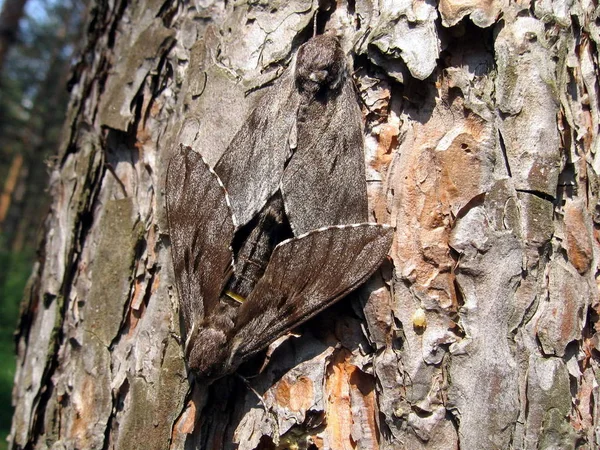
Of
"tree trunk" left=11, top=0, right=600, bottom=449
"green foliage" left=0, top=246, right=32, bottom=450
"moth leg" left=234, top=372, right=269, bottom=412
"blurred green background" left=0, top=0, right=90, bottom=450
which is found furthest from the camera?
"blurred green background" left=0, top=0, right=90, bottom=450

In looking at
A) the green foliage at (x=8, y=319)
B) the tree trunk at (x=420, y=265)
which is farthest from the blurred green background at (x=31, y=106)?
the tree trunk at (x=420, y=265)

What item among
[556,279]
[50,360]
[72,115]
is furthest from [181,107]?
[556,279]

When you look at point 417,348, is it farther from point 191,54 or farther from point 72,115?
point 72,115

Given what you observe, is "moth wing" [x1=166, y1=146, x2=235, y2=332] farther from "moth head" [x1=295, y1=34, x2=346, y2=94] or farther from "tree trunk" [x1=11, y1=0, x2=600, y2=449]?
"moth head" [x1=295, y1=34, x2=346, y2=94]

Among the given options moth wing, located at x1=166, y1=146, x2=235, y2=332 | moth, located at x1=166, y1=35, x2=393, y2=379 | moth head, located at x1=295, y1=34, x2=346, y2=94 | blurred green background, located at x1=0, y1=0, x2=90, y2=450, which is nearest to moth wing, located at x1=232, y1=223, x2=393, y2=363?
moth, located at x1=166, y1=35, x2=393, y2=379

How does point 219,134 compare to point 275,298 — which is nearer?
point 275,298

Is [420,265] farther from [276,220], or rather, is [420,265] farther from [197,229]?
[197,229]

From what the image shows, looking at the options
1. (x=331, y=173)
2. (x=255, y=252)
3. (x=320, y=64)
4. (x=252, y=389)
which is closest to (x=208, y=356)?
(x=252, y=389)
